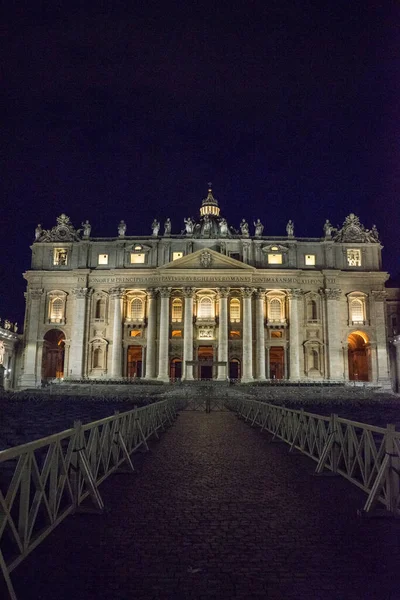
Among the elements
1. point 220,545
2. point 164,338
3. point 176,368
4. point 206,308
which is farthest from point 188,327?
point 220,545

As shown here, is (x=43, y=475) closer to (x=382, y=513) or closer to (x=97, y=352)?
(x=382, y=513)

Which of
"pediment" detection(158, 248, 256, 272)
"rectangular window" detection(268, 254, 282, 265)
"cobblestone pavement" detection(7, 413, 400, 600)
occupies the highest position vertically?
"rectangular window" detection(268, 254, 282, 265)

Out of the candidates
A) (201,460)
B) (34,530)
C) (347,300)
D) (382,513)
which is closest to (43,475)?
(34,530)

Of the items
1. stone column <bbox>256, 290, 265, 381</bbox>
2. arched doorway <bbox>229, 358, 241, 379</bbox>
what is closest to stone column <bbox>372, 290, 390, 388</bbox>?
stone column <bbox>256, 290, 265, 381</bbox>

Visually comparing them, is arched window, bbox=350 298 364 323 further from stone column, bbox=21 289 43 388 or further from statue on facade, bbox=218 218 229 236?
stone column, bbox=21 289 43 388

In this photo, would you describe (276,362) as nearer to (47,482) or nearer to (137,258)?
(137,258)

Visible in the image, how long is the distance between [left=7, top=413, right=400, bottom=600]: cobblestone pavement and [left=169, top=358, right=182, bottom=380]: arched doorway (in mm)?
56307

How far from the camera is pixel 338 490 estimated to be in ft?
31.8

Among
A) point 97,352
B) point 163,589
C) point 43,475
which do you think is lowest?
point 163,589

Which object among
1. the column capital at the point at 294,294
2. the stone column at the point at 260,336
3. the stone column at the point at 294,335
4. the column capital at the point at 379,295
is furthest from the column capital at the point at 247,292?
the column capital at the point at 379,295

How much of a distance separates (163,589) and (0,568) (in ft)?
5.63

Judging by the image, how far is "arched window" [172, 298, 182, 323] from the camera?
6788 centimetres

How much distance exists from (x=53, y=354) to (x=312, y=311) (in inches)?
1493

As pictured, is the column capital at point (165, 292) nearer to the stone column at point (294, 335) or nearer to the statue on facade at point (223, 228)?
the statue on facade at point (223, 228)
